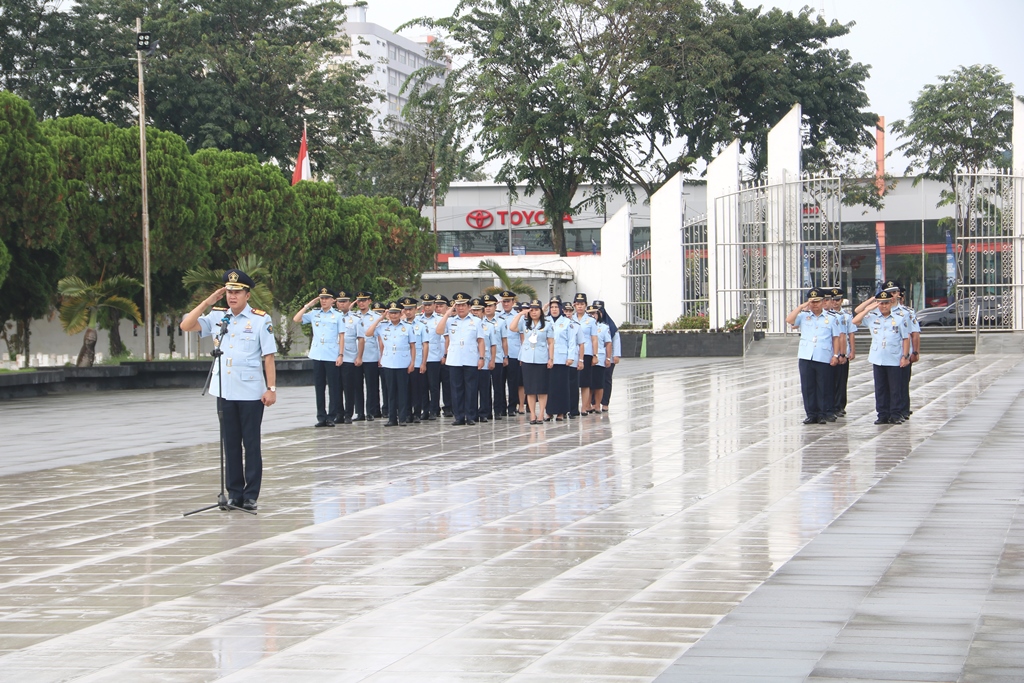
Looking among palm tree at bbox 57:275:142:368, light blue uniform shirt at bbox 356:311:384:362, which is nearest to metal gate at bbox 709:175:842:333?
palm tree at bbox 57:275:142:368

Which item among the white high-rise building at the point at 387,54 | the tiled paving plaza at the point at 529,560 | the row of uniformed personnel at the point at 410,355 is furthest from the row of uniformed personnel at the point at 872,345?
the white high-rise building at the point at 387,54

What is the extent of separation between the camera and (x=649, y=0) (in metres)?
40.6

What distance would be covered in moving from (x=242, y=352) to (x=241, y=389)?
254mm

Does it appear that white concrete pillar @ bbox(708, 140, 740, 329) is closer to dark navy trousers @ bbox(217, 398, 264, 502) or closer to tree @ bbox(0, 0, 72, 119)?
tree @ bbox(0, 0, 72, 119)

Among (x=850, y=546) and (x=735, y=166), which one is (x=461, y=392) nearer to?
(x=850, y=546)

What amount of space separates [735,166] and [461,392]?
18.8m

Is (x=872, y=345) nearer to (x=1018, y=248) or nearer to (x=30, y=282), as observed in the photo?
(x=30, y=282)

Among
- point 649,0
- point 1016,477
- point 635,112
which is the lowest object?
point 1016,477

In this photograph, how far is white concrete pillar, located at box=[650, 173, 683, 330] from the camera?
3403cm

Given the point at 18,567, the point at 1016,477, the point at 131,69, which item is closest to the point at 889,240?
the point at 131,69

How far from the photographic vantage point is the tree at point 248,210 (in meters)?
27.9

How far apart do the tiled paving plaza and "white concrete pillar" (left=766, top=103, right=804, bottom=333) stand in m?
17.3

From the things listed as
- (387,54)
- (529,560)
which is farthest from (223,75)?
(387,54)

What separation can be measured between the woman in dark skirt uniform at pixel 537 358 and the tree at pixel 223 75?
26.0 meters
